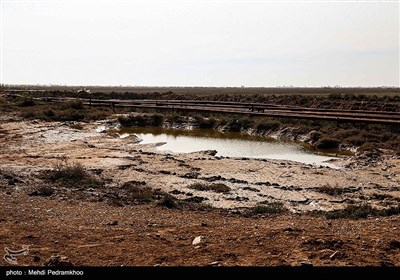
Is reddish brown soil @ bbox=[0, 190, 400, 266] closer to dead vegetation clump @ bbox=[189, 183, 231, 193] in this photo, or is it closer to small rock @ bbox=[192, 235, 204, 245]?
small rock @ bbox=[192, 235, 204, 245]

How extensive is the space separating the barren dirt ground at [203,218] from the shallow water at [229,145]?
10.2 ft

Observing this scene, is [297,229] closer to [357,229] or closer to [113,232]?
[357,229]

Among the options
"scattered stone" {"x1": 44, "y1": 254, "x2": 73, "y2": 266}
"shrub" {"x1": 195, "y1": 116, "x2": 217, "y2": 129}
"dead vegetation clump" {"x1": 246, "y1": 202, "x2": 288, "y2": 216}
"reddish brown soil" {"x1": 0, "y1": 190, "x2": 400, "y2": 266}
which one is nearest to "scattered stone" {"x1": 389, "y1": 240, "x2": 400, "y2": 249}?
"reddish brown soil" {"x1": 0, "y1": 190, "x2": 400, "y2": 266}

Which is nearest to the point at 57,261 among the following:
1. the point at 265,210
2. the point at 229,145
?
the point at 265,210

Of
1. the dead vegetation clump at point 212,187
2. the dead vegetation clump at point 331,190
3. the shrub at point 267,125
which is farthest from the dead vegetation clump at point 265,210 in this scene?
the shrub at point 267,125

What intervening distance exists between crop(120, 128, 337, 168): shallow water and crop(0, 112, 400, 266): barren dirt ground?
309 cm

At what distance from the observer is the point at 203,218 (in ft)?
28.2

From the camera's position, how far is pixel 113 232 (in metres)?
7.20

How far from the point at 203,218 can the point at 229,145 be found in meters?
14.5

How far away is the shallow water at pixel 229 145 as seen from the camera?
761 inches

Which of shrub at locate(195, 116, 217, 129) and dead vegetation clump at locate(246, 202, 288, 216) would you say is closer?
dead vegetation clump at locate(246, 202, 288, 216)

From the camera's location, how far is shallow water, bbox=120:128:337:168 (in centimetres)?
1933

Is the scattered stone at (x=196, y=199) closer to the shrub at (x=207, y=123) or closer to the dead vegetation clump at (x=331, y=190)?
the dead vegetation clump at (x=331, y=190)

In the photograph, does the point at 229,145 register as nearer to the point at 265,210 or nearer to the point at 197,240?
the point at 265,210
